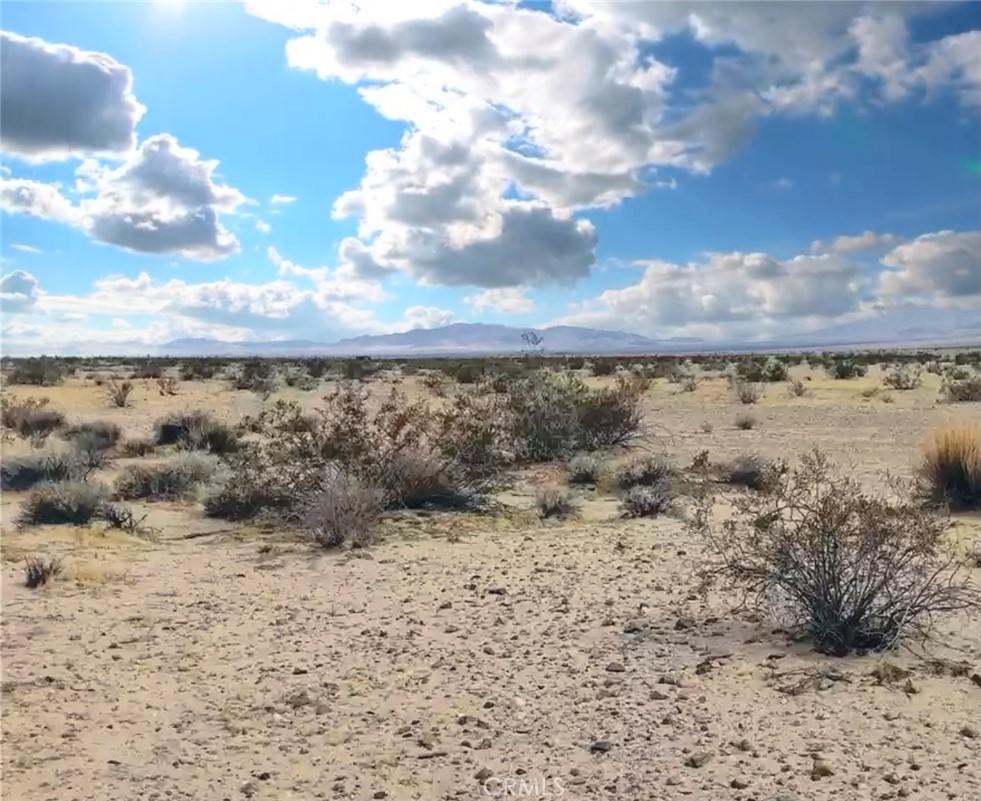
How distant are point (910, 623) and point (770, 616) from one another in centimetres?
95

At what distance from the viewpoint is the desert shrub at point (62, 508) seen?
11.3 metres

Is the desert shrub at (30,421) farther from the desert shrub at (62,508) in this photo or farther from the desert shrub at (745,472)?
the desert shrub at (745,472)

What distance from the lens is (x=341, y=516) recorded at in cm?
998

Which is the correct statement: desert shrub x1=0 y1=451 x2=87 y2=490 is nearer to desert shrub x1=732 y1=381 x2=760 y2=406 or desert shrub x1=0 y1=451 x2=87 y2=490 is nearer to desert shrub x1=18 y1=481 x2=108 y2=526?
desert shrub x1=18 y1=481 x2=108 y2=526

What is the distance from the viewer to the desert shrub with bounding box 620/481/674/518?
11250 mm

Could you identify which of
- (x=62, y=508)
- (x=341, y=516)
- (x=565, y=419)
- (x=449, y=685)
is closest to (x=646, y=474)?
(x=565, y=419)

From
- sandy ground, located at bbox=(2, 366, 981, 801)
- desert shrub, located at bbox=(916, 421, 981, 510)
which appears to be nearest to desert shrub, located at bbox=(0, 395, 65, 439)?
sandy ground, located at bbox=(2, 366, 981, 801)

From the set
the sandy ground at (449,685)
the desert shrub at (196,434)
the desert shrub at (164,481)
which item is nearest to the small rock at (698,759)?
the sandy ground at (449,685)

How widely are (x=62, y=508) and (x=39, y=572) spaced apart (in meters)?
3.20

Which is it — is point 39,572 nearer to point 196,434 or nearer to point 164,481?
point 164,481

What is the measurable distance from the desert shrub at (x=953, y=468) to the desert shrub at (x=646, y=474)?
135 inches

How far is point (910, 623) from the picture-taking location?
6.14 m

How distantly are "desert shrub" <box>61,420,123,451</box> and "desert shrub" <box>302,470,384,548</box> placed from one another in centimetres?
876

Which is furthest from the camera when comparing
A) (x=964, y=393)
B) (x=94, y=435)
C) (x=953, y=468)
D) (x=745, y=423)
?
(x=964, y=393)
